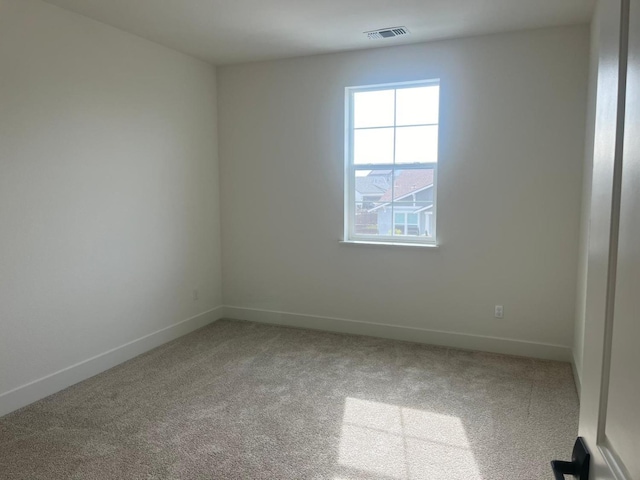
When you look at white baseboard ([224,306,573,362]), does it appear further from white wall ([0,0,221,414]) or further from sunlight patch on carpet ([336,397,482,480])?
sunlight patch on carpet ([336,397,482,480])

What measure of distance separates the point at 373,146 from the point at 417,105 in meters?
0.55

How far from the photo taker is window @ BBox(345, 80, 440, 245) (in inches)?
162

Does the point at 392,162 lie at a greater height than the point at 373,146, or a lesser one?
lesser

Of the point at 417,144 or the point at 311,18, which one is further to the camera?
the point at 417,144

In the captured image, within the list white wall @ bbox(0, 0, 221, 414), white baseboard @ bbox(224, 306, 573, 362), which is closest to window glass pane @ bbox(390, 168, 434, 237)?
white baseboard @ bbox(224, 306, 573, 362)

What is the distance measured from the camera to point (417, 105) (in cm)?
412

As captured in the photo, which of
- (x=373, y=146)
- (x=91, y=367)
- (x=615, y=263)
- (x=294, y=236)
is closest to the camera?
(x=615, y=263)

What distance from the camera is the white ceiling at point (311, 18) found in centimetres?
309

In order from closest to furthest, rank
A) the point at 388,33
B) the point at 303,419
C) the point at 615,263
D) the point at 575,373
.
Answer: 1. the point at 615,263
2. the point at 303,419
3. the point at 575,373
4. the point at 388,33

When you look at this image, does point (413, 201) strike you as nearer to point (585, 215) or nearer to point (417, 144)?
point (417, 144)

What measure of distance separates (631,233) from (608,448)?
0.34 m

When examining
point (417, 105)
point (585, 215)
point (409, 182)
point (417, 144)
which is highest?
point (417, 105)

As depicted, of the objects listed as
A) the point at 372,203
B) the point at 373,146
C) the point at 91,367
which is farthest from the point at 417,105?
the point at 91,367

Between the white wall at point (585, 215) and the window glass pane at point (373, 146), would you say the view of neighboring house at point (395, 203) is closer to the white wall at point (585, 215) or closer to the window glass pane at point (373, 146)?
the window glass pane at point (373, 146)
